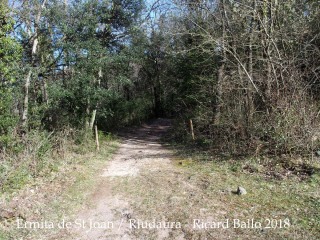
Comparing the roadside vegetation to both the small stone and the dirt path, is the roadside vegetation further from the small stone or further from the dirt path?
the dirt path

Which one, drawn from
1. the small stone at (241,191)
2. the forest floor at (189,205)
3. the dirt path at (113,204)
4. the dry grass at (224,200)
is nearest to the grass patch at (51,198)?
the forest floor at (189,205)

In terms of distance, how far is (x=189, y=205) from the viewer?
6.07m

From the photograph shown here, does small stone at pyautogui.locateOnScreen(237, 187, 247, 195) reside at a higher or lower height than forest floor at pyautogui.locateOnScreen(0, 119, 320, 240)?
higher

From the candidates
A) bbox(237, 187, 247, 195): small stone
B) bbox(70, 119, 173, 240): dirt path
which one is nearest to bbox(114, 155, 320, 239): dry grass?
bbox(237, 187, 247, 195): small stone

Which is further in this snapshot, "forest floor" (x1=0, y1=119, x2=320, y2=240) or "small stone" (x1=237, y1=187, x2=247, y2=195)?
"small stone" (x1=237, y1=187, x2=247, y2=195)

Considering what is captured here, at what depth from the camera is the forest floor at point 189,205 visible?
5.03 meters

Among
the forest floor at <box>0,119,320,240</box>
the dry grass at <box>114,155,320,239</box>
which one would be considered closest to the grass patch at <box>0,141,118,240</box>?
the forest floor at <box>0,119,320,240</box>

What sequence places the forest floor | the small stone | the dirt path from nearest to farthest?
the forest floor
the dirt path
the small stone

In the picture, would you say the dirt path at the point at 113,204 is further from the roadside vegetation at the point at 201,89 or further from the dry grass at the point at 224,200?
the roadside vegetation at the point at 201,89

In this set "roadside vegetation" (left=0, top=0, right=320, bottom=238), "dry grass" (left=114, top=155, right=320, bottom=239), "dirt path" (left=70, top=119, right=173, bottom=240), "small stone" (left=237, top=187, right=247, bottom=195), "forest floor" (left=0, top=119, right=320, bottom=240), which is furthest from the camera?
"roadside vegetation" (left=0, top=0, right=320, bottom=238)

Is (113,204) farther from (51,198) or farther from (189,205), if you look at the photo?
(189,205)

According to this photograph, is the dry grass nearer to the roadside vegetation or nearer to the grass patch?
the roadside vegetation

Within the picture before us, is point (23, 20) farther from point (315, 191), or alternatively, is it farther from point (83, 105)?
point (315, 191)

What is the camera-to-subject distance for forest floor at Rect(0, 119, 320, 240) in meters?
5.03
